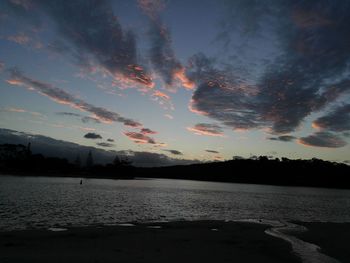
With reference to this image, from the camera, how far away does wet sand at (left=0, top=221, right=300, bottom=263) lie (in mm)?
17422

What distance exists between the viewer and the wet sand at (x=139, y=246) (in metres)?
17.4

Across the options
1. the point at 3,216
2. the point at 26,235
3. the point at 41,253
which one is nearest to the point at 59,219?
the point at 3,216

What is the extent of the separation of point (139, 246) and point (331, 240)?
1613 cm

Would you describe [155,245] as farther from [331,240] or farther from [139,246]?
[331,240]

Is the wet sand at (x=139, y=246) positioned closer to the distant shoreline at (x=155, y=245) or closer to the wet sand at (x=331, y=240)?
the distant shoreline at (x=155, y=245)

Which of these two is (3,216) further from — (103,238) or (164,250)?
(164,250)

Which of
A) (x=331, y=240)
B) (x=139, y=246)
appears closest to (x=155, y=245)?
(x=139, y=246)

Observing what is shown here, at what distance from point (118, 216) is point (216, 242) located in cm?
1804

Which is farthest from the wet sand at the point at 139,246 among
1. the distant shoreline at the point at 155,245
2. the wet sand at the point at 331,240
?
the wet sand at the point at 331,240

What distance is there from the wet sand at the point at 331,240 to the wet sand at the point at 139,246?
2734 millimetres

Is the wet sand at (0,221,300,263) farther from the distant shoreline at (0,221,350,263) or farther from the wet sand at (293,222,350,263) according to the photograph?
the wet sand at (293,222,350,263)

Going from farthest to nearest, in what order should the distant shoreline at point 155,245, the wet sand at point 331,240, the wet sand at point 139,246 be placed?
the wet sand at point 331,240 → the distant shoreline at point 155,245 → the wet sand at point 139,246

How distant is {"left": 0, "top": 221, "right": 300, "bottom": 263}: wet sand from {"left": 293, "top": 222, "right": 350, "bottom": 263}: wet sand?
108 inches

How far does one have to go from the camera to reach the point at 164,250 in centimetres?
1970
